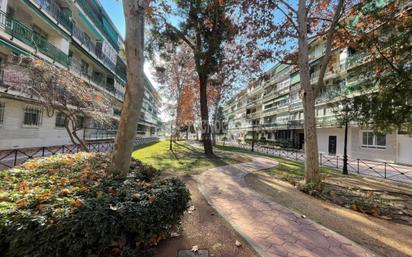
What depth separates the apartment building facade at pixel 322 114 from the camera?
1764cm

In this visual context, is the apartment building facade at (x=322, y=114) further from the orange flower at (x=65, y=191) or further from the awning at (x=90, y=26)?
the awning at (x=90, y=26)

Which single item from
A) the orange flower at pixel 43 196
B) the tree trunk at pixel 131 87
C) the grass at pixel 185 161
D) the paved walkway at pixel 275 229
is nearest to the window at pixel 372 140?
the grass at pixel 185 161

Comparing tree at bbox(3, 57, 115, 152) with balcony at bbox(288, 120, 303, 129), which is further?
balcony at bbox(288, 120, 303, 129)

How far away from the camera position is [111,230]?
2.59 m

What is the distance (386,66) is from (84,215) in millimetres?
9415

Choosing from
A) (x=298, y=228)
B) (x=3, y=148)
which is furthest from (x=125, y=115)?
(x=3, y=148)

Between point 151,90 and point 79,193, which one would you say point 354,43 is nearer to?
point 79,193

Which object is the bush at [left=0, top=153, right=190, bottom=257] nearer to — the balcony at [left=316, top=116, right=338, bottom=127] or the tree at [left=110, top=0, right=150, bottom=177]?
the tree at [left=110, top=0, right=150, bottom=177]

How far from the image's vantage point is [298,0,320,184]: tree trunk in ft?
23.8

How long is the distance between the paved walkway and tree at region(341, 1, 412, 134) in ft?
17.5

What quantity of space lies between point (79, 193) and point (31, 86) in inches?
221

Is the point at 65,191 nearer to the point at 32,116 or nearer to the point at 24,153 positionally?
the point at 24,153

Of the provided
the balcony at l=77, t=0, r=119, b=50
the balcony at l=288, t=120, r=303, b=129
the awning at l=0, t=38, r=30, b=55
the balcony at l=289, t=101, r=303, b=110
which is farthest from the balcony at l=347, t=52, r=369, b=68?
the balcony at l=77, t=0, r=119, b=50

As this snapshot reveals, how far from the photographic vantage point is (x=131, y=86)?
4492 mm
